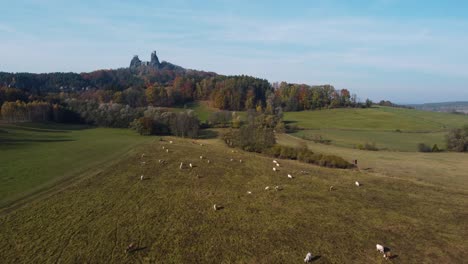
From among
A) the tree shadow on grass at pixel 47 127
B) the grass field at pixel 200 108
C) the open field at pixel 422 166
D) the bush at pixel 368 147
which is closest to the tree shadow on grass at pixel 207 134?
the grass field at pixel 200 108

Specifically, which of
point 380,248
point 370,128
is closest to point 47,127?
point 380,248

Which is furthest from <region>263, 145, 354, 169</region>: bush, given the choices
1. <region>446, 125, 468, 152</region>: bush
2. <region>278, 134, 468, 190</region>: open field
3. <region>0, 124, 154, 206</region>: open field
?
<region>446, 125, 468, 152</region>: bush

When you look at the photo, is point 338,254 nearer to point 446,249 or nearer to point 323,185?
point 446,249

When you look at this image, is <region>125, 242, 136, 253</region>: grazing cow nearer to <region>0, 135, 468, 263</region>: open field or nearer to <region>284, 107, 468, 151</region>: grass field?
<region>0, 135, 468, 263</region>: open field

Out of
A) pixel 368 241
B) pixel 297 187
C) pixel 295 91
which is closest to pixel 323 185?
pixel 297 187

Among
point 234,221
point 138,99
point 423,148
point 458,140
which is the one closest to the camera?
point 234,221

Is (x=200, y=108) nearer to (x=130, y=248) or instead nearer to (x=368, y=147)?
(x=368, y=147)
